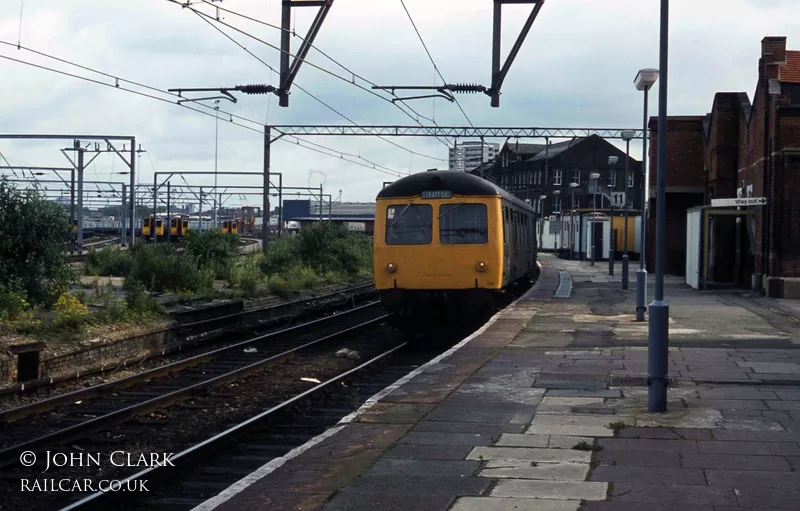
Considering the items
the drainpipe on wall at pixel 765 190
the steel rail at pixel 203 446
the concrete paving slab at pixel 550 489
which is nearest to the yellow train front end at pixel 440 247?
the steel rail at pixel 203 446

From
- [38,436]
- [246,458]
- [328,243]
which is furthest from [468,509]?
[328,243]

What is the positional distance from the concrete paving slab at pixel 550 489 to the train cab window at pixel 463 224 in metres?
10.5

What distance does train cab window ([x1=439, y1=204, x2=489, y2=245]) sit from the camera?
16891mm

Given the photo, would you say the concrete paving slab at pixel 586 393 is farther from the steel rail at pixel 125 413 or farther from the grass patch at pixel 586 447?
the steel rail at pixel 125 413

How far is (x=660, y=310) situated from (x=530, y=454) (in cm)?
273

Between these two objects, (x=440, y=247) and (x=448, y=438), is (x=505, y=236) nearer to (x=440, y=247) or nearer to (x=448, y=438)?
(x=440, y=247)

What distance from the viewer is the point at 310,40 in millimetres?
14555

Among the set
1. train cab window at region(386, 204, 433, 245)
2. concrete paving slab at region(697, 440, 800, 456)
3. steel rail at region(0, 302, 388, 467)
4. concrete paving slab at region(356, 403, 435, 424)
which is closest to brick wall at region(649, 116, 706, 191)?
train cab window at region(386, 204, 433, 245)

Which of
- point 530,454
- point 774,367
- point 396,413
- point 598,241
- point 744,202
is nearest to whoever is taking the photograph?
point 530,454

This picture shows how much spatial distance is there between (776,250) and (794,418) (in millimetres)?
17019

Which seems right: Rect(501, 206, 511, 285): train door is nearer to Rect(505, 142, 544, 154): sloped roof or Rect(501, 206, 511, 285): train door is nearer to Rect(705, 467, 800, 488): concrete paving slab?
Rect(705, 467, 800, 488): concrete paving slab

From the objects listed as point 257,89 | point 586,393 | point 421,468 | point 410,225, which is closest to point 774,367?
point 586,393

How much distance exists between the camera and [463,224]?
16984 millimetres

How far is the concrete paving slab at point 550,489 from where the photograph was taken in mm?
6148
